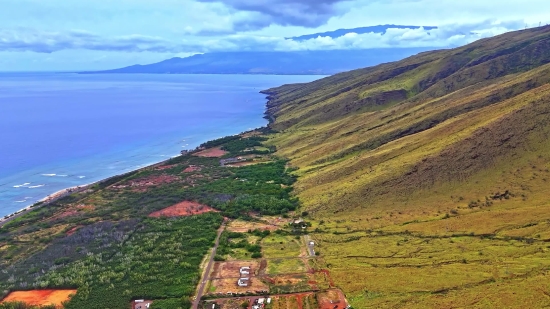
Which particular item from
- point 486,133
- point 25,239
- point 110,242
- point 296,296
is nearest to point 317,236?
point 296,296

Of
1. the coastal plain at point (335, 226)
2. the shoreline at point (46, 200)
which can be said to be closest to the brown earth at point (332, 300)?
the coastal plain at point (335, 226)

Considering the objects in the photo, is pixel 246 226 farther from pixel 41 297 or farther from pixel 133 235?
pixel 41 297

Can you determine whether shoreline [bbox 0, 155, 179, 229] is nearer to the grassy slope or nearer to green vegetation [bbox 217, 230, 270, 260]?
green vegetation [bbox 217, 230, 270, 260]

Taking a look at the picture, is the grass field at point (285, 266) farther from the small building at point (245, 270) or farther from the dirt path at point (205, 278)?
the dirt path at point (205, 278)

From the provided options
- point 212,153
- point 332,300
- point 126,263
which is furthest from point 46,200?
point 332,300

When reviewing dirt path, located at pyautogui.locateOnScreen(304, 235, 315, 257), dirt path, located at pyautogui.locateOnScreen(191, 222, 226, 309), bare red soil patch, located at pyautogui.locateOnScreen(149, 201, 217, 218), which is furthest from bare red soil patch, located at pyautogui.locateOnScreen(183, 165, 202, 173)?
dirt path, located at pyautogui.locateOnScreen(304, 235, 315, 257)
